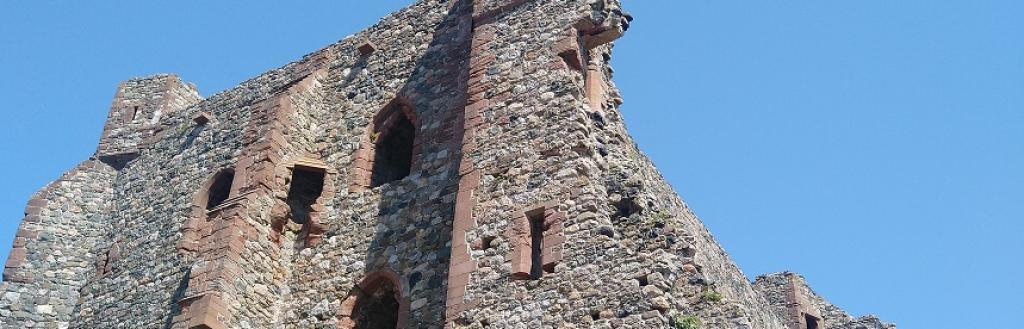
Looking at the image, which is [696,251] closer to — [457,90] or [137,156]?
[457,90]

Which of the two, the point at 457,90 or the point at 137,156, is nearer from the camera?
the point at 457,90

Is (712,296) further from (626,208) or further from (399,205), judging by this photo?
(399,205)

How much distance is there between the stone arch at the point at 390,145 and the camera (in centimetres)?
1964

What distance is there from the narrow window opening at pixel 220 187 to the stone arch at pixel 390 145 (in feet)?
8.47

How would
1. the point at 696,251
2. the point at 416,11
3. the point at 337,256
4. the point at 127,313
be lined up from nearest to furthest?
the point at 696,251
the point at 337,256
the point at 127,313
the point at 416,11

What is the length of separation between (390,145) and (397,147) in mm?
116

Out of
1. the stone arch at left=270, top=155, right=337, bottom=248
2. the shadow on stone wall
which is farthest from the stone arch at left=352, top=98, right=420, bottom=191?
the stone arch at left=270, top=155, right=337, bottom=248

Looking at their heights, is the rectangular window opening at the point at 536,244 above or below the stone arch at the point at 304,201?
below

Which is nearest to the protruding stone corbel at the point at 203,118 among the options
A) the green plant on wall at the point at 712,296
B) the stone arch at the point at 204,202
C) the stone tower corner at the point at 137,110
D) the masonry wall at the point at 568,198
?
the stone arch at the point at 204,202

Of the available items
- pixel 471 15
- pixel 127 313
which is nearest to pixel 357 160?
pixel 471 15

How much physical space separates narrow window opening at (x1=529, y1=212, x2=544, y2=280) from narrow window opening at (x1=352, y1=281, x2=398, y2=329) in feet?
9.90

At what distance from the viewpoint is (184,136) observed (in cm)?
2284

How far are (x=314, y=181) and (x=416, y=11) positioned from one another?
11.6 ft

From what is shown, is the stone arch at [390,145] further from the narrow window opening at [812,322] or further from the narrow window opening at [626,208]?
the narrow window opening at [812,322]
